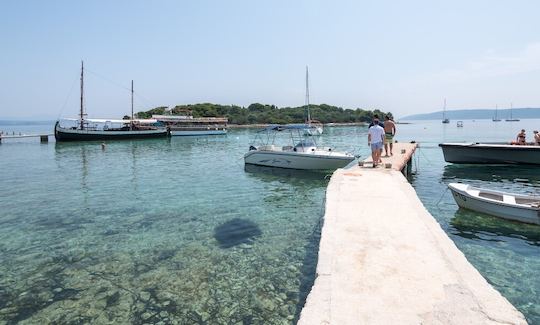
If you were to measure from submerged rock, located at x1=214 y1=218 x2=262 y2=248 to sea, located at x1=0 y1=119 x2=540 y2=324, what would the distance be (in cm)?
3

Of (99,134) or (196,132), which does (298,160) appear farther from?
(196,132)

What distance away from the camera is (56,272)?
7.81 metres

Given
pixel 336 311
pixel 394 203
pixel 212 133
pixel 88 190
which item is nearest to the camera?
pixel 336 311

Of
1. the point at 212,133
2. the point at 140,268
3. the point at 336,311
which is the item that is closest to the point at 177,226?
the point at 140,268

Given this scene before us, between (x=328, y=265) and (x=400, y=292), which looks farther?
(x=328, y=265)

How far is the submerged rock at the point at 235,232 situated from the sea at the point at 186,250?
0.10 ft

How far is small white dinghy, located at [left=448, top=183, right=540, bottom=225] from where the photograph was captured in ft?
33.3

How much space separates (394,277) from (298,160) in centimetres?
1636

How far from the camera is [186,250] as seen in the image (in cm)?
902

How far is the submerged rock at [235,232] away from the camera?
9555mm

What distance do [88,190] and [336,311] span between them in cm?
1665

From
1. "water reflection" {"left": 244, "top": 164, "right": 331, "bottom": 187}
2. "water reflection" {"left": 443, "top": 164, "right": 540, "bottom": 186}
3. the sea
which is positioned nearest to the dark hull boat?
the sea

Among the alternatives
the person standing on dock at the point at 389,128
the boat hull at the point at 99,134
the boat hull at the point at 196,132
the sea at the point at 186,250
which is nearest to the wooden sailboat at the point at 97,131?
the boat hull at the point at 99,134

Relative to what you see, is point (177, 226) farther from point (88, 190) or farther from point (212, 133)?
point (212, 133)
